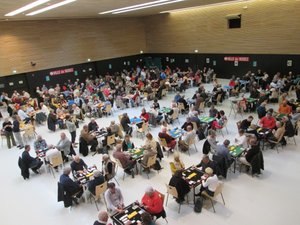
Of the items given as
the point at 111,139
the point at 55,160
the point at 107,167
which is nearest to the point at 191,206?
the point at 107,167

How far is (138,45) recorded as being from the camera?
28297mm

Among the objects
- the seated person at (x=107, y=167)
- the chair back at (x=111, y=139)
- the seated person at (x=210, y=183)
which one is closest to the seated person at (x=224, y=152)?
the seated person at (x=210, y=183)

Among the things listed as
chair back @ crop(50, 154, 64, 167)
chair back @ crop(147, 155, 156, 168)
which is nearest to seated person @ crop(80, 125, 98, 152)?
chair back @ crop(50, 154, 64, 167)

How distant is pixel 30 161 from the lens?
976cm

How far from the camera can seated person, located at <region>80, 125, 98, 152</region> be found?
436 inches

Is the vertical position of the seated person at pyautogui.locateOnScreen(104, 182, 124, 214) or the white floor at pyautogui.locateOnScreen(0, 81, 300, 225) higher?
the seated person at pyautogui.locateOnScreen(104, 182, 124, 214)

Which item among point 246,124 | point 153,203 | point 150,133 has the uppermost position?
point 246,124

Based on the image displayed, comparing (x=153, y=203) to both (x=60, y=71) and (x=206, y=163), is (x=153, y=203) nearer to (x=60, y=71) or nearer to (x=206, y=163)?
(x=206, y=163)

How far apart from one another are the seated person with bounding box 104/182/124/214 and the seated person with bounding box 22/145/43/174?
4.35 metres

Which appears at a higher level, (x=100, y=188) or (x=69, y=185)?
(x=69, y=185)

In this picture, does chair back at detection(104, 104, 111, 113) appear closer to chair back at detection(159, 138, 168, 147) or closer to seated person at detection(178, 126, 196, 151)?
chair back at detection(159, 138, 168, 147)

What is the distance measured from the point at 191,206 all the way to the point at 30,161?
244 inches

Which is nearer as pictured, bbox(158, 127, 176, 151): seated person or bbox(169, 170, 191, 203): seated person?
bbox(169, 170, 191, 203): seated person

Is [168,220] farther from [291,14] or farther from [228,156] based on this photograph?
[291,14]
